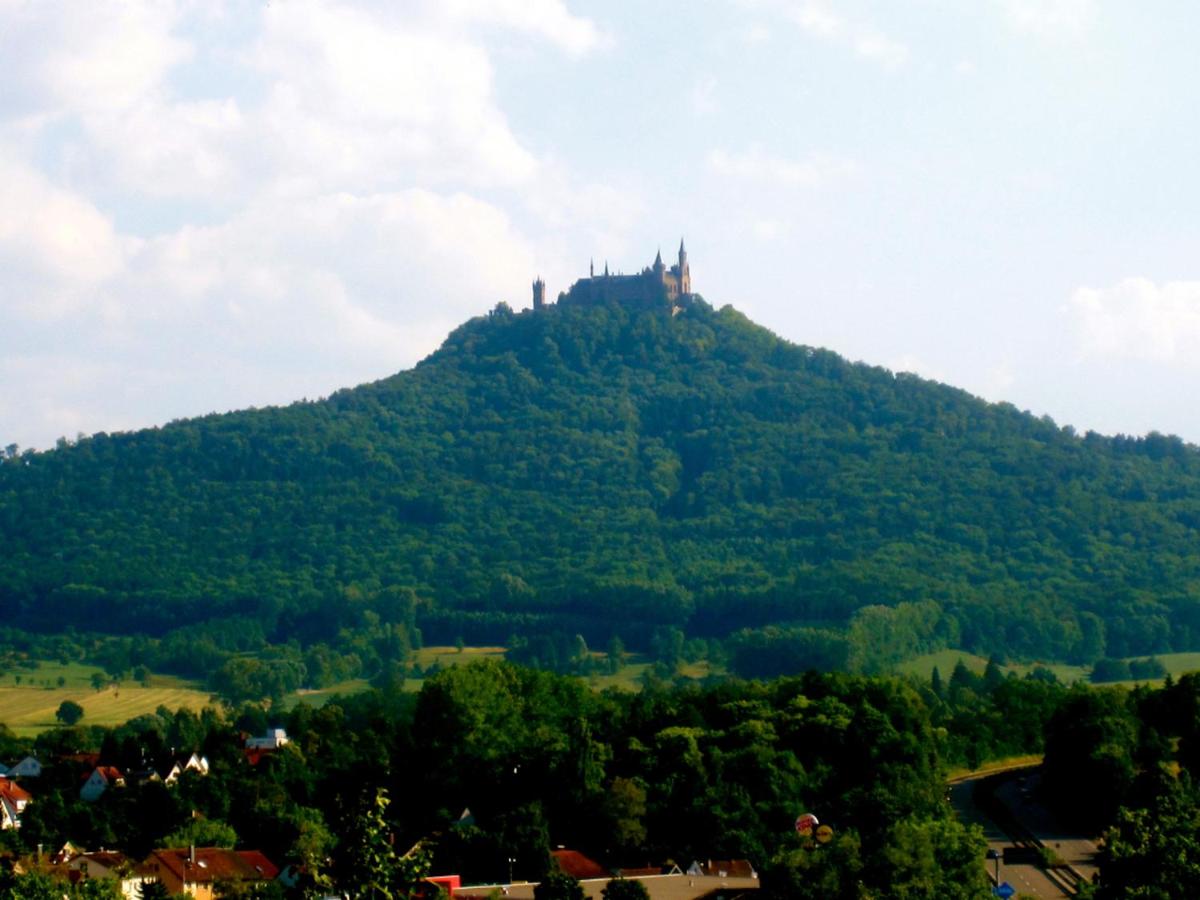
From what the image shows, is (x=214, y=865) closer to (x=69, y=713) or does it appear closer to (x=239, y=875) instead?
(x=239, y=875)

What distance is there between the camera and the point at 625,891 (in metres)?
50.2

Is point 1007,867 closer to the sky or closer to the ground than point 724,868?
closer to the ground

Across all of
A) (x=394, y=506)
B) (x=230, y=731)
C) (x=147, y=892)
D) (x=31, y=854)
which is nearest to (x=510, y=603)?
(x=394, y=506)

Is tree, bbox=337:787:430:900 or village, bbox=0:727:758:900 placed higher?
tree, bbox=337:787:430:900

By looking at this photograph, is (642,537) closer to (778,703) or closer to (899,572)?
(899,572)

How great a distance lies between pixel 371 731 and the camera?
83.6 meters

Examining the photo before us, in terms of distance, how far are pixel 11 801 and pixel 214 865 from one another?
23.7 meters

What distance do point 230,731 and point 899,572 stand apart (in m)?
80.5

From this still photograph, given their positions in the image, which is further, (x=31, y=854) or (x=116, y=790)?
(x=116, y=790)

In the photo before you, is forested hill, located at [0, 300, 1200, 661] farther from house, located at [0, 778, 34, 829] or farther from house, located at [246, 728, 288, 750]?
house, located at [0, 778, 34, 829]

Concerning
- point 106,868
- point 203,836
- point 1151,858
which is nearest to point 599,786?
point 203,836

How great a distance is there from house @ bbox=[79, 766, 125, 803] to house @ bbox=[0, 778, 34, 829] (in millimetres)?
2163

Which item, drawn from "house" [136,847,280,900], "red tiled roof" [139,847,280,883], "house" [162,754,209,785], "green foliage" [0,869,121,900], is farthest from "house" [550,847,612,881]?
"house" [162,754,209,785]

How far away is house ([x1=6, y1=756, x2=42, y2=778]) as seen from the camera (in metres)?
92.1
